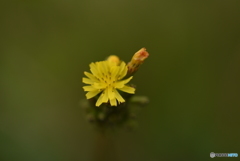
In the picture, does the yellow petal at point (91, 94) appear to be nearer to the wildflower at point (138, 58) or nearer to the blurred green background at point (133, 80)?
the wildflower at point (138, 58)

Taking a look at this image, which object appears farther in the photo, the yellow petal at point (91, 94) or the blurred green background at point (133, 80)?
the blurred green background at point (133, 80)

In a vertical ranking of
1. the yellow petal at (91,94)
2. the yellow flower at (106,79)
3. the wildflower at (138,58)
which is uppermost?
the wildflower at (138,58)

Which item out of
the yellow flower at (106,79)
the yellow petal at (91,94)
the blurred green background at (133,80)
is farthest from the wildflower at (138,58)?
the blurred green background at (133,80)

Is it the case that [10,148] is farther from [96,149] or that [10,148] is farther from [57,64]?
[57,64]

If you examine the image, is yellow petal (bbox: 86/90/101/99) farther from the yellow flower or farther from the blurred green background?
the blurred green background

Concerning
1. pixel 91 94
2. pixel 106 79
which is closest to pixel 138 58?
pixel 106 79

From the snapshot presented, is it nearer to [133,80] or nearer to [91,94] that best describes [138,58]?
[91,94]

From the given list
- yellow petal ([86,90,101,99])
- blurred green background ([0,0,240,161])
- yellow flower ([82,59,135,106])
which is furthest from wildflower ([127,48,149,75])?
blurred green background ([0,0,240,161])

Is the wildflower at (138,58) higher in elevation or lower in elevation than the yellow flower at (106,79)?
higher

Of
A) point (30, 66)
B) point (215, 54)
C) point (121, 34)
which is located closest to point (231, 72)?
point (215, 54)
